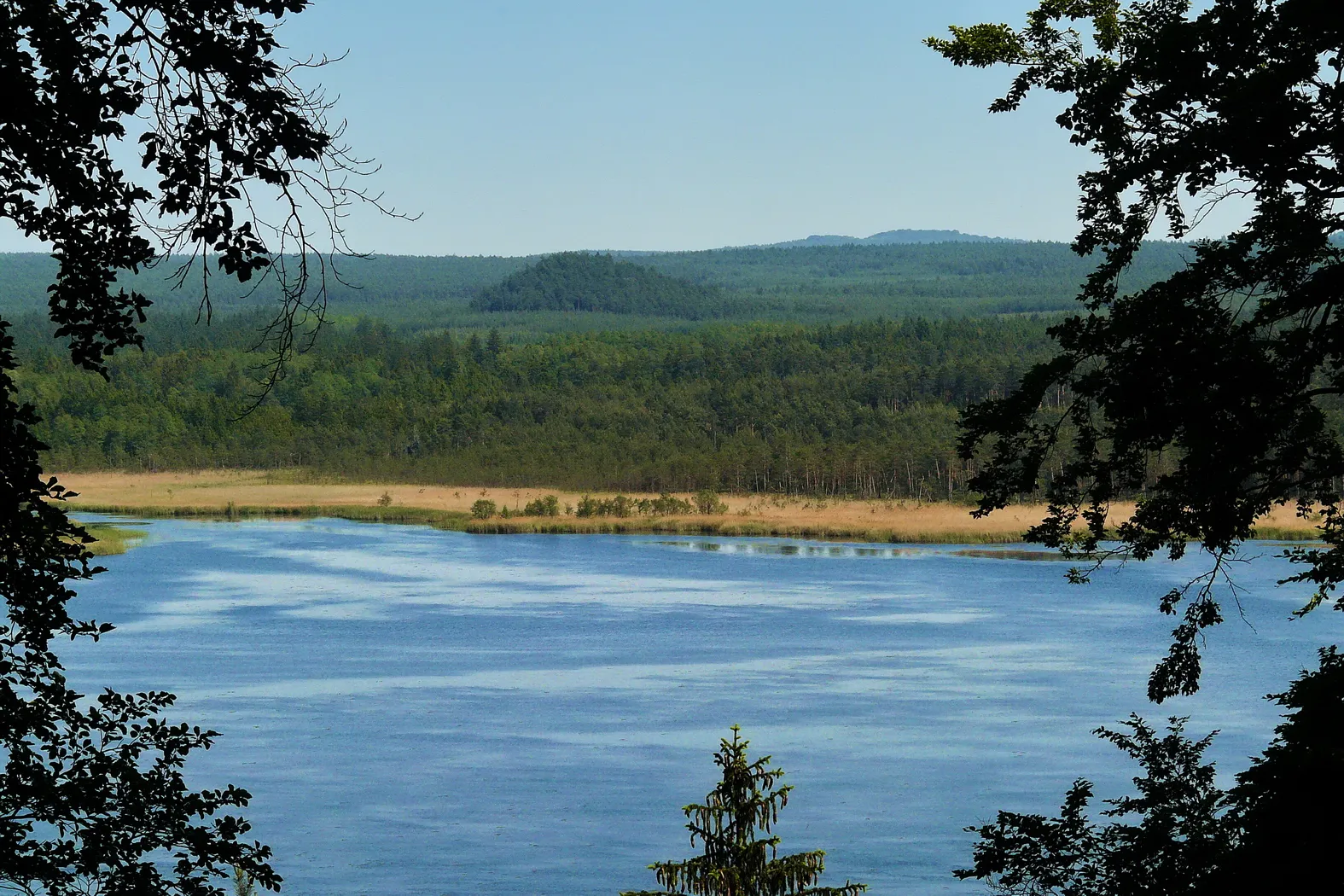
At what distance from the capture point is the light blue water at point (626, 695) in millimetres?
19516

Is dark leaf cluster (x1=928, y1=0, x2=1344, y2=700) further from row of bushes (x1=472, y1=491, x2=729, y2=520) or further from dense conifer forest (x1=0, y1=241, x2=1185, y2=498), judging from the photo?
dense conifer forest (x1=0, y1=241, x2=1185, y2=498)

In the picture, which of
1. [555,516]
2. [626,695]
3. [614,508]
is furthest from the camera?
[614,508]

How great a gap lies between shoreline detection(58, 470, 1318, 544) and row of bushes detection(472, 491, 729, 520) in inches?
32.9

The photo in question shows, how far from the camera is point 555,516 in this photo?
236ft

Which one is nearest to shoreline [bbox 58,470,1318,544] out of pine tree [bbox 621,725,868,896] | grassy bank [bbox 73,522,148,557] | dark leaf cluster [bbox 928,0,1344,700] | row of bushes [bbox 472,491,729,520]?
row of bushes [bbox 472,491,729,520]

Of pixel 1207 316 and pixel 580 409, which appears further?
pixel 580 409

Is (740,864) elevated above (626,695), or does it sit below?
above

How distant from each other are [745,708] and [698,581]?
19732 millimetres

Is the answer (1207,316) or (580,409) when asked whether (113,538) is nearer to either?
(1207,316)

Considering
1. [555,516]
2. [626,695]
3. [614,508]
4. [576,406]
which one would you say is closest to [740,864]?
[626,695]

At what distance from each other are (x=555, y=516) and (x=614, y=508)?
9.54ft

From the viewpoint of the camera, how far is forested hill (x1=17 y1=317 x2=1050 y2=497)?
89500 millimetres

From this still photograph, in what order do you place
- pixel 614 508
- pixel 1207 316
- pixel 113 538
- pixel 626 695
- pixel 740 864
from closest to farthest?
pixel 1207 316 < pixel 740 864 < pixel 626 695 < pixel 113 538 < pixel 614 508

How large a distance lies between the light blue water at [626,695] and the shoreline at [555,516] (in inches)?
487
